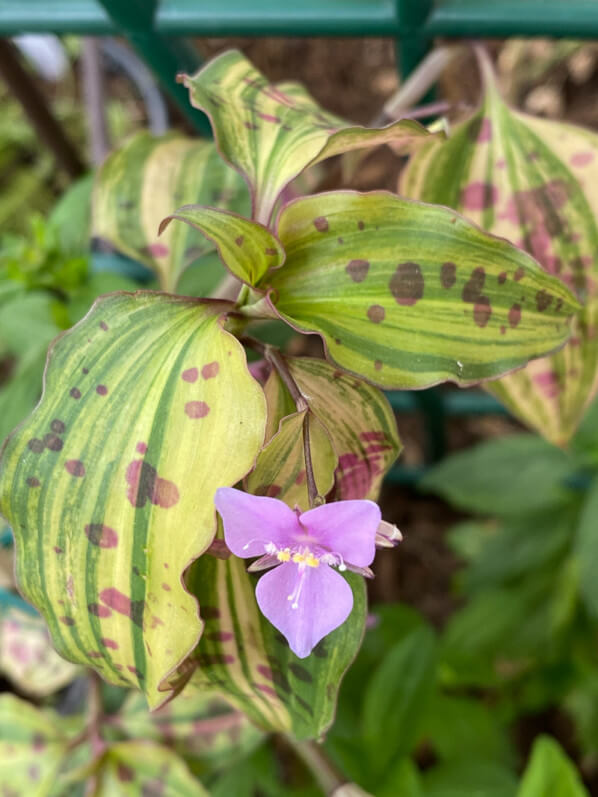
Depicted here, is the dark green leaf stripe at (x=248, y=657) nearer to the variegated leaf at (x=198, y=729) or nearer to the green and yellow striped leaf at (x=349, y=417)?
the green and yellow striped leaf at (x=349, y=417)

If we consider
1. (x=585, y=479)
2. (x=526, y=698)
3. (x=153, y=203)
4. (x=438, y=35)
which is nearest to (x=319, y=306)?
(x=153, y=203)

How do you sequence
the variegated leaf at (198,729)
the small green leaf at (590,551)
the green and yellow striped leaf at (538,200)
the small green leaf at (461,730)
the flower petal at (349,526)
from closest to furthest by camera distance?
the flower petal at (349,526) < the green and yellow striped leaf at (538,200) < the variegated leaf at (198,729) < the small green leaf at (590,551) < the small green leaf at (461,730)

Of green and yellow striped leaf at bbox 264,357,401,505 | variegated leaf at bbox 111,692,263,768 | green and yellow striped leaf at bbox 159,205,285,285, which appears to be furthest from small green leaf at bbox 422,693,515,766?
green and yellow striped leaf at bbox 159,205,285,285

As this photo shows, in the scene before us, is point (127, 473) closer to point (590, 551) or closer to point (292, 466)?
point (292, 466)

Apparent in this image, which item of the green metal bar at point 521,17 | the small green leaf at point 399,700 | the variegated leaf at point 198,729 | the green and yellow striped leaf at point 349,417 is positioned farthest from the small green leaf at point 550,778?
the green metal bar at point 521,17

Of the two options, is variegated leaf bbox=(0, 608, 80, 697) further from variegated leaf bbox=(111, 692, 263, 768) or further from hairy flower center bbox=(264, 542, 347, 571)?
hairy flower center bbox=(264, 542, 347, 571)

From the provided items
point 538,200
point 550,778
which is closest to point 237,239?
point 538,200
